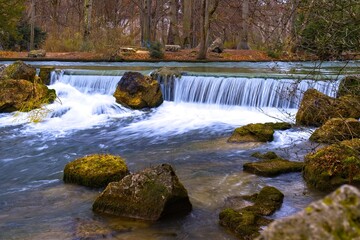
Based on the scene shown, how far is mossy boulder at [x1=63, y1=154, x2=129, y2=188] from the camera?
750 centimetres

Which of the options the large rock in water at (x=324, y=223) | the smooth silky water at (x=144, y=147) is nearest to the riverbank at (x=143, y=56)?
the smooth silky water at (x=144, y=147)

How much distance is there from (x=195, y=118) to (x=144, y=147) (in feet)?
12.9

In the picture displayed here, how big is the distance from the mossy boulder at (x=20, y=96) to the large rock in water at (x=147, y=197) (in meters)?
9.49

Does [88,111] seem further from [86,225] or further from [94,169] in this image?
[86,225]

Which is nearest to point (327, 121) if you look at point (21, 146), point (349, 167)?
point (349, 167)

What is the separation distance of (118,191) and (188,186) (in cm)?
153

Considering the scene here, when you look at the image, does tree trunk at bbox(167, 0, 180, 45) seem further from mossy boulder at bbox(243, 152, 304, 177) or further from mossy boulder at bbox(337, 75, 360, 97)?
mossy boulder at bbox(337, 75, 360, 97)

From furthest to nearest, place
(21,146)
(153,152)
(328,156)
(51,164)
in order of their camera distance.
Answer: (21,146), (153,152), (51,164), (328,156)

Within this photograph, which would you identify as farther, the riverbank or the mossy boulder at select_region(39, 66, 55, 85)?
the riverbank

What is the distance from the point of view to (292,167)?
26.7 ft

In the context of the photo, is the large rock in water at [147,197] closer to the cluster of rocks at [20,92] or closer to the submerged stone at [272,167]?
Answer: the submerged stone at [272,167]

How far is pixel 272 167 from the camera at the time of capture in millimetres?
8102

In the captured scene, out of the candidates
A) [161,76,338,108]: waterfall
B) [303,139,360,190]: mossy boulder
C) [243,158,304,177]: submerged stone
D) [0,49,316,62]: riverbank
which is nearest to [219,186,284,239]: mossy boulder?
[303,139,360,190]: mossy boulder

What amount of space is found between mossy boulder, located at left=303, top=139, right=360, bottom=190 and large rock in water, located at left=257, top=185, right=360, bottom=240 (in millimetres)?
5697
